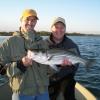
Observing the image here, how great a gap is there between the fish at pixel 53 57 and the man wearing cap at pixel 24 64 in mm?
105

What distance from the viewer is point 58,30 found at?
530cm

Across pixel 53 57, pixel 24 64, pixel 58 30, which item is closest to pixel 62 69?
pixel 58 30

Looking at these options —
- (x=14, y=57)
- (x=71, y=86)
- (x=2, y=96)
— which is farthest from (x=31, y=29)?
(x=2, y=96)

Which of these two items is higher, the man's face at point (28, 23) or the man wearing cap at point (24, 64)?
the man's face at point (28, 23)

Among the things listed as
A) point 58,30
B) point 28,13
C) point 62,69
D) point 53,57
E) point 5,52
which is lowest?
point 62,69

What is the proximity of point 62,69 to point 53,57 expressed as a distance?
1321 millimetres

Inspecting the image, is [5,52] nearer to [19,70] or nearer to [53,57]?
[19,70]

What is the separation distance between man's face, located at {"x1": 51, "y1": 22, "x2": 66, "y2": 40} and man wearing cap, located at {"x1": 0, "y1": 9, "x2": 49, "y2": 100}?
101 cm

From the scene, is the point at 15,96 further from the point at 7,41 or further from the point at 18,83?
the point at 7,41

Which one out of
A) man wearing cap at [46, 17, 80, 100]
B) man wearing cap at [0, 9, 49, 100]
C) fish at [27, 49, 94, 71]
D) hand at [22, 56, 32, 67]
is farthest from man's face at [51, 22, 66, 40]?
hand at [22, 56, 32, 67]

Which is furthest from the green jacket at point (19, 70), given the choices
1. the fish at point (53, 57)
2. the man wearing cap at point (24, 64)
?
the fish at point (53, 57)

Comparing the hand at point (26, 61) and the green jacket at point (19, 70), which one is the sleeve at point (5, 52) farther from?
the hand at point (26, 61)

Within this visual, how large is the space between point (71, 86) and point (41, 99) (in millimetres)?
1947

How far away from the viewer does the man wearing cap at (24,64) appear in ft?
13.5
